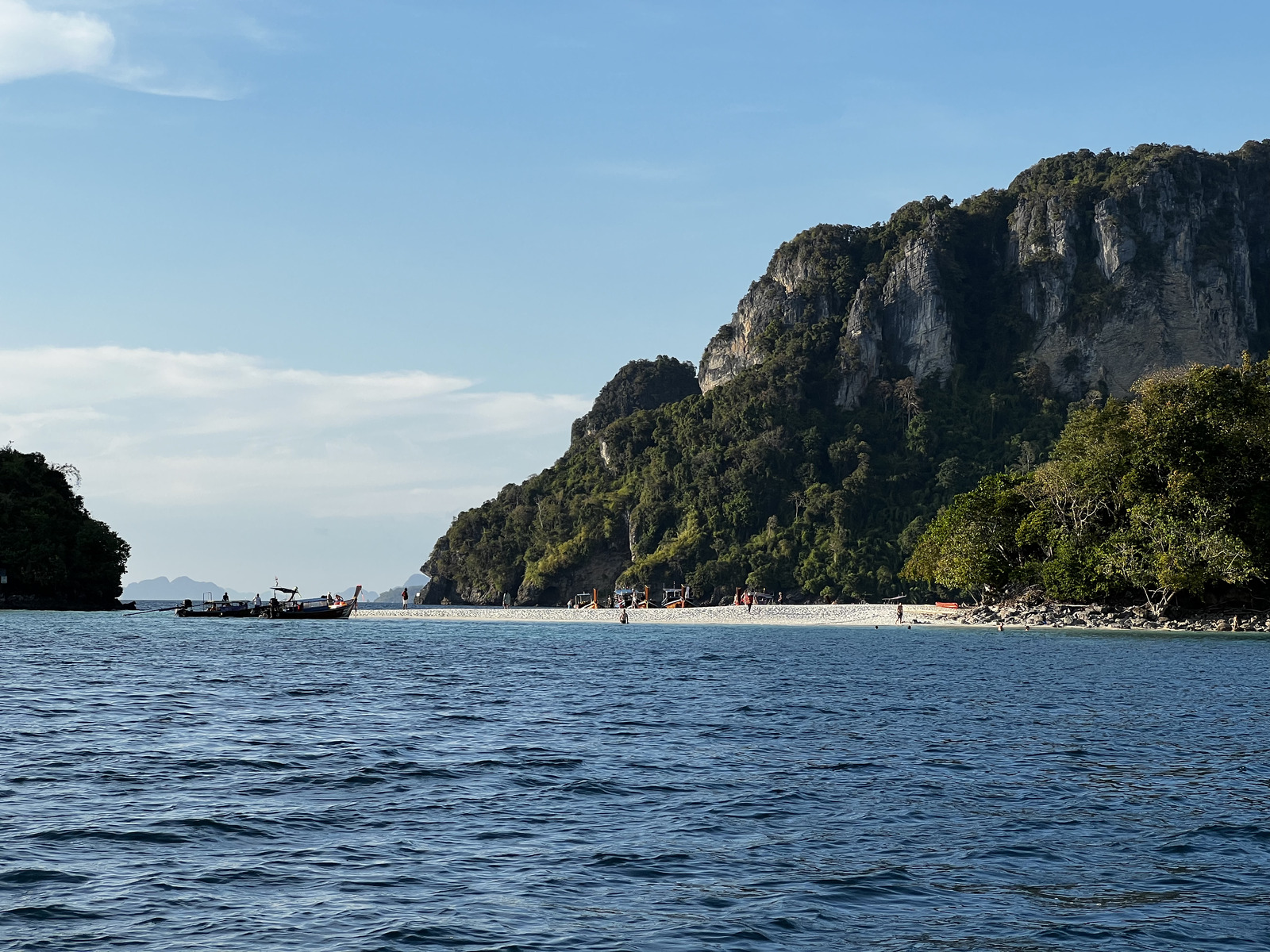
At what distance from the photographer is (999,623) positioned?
9481 cm

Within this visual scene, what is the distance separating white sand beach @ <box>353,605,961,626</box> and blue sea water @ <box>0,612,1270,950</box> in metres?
66.3

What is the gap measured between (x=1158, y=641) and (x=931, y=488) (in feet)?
419

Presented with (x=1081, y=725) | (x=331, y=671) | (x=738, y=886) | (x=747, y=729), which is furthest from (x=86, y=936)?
(x=331, y=671)

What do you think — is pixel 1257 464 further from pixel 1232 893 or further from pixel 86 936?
pixel 86 936

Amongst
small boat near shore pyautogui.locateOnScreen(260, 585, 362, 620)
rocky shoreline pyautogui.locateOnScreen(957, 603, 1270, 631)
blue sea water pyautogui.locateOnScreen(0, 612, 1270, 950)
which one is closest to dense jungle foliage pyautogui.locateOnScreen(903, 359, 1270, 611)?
rocky shoreline pyautogui.locateOnScreen(957, 603, 1270, 631)

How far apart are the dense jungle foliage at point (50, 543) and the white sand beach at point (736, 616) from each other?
1131 inches

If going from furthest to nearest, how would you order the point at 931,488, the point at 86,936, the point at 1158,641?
the point at 931,488, the point at 1158,641, the point at 86,936

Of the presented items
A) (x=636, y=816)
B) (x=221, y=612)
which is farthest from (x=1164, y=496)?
(x=221, y=612)

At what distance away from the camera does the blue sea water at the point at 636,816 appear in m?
13.6

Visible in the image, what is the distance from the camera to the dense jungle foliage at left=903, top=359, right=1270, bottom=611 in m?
82.4

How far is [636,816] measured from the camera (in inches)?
771

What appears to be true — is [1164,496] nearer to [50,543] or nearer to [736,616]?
[736,616]

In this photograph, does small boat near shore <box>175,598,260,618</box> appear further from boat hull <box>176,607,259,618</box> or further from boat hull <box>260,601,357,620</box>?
boat hull <box>260,601,357,620</box>

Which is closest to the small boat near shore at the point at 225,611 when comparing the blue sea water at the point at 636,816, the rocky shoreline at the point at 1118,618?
the rocky shoreline at the point at 1118,618
